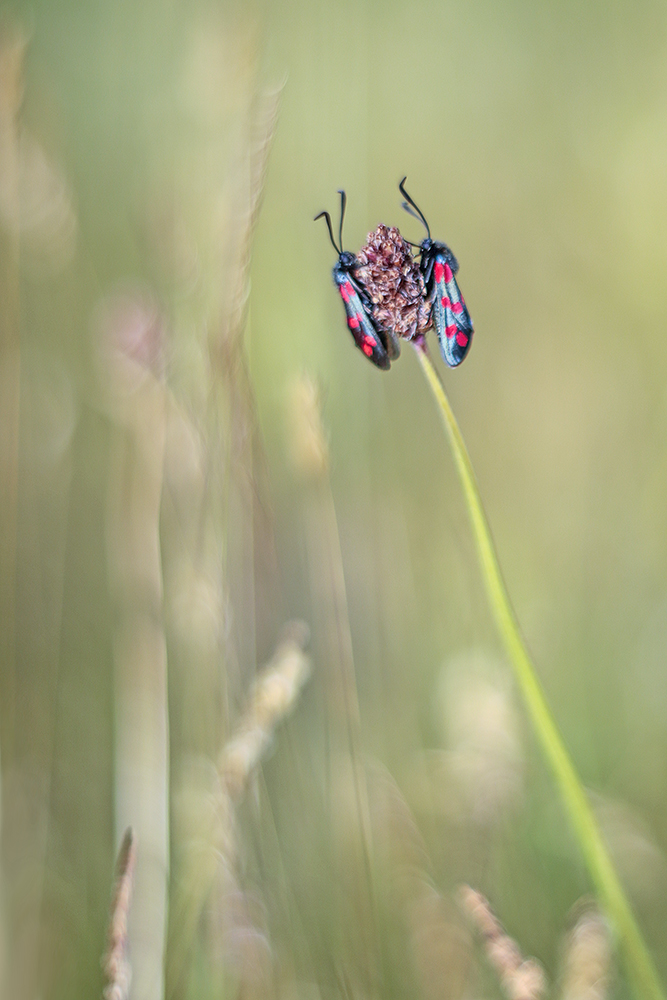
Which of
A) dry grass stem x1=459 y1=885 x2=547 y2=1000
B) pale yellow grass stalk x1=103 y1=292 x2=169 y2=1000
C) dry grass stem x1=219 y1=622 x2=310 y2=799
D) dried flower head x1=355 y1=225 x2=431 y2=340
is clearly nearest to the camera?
dry grass stem x1=459 y1=885 x2=547 y2=1000

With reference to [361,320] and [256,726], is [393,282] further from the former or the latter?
[256,726]

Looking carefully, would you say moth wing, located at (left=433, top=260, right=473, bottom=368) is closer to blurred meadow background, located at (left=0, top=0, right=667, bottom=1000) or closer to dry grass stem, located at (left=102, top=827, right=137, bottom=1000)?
blurred meadow background, located at (left=0, top=0, right=667, bottom=1000)

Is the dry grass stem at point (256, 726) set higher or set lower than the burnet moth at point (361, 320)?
lower

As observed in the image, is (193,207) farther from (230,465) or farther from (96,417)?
(230,465)

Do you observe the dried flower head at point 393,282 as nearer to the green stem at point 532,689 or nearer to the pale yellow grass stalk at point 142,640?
the green stem at point 532,689

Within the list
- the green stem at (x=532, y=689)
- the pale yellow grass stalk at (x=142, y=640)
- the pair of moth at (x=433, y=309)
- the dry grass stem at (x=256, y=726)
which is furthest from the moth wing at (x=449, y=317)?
the pale yellow grass stalk at (x=142, y=640)

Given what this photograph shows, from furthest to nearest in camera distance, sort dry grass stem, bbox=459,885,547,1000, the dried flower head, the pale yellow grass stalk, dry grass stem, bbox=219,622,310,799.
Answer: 1. the pale yellow grass stalk
2. dry grass stem, bbox=219,622,310,799
3. the dried flower head
4. dry grass stem, bbox=459,885,547,1000

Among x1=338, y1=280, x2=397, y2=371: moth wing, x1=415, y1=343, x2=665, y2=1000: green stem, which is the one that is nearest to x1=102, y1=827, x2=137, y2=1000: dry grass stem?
x1=415, y1=343, x2=665, y2=1000: green stem

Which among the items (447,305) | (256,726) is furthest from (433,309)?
(256,726)
